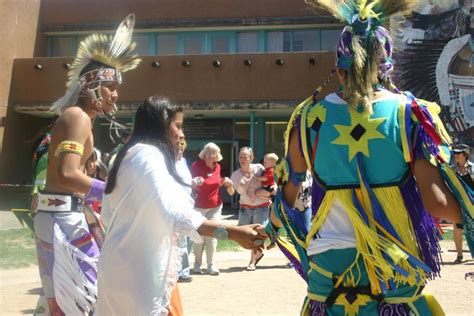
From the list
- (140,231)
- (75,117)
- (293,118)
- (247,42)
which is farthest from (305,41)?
(140,231)

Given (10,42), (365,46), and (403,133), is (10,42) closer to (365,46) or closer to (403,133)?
(365,46)

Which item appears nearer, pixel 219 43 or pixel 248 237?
pixel 248 237

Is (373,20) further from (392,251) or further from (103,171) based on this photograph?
(103,171)

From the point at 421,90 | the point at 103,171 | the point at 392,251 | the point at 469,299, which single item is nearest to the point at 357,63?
the point at 392,251

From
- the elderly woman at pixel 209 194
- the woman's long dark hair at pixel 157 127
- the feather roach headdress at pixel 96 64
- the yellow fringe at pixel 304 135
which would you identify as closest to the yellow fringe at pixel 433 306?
the yellow fringe at pixel 304 135

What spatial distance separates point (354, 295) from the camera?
104 inches

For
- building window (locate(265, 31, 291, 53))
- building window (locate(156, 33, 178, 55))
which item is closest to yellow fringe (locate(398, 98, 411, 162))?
building window (locate(265, 31, 291, 53))

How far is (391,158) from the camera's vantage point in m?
2.63

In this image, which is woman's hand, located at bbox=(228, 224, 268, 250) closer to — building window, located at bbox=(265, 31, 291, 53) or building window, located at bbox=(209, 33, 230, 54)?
building window, located at bbox=(265, 31, 291, 53)

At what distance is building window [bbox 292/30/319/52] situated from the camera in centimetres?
2181

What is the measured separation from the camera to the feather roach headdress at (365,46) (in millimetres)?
2727

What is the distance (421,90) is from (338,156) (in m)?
18.0

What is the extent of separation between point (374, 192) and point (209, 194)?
6521mm

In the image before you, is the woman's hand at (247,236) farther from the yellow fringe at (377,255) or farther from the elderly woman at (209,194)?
the elderly woman at (209,194)
